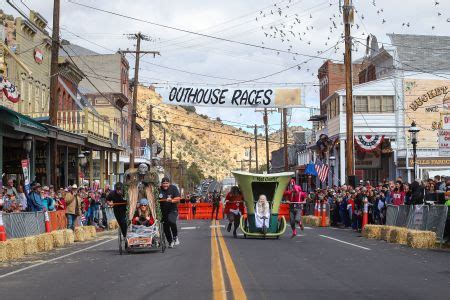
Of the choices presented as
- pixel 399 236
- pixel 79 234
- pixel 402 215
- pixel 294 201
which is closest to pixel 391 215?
pixel 402 215

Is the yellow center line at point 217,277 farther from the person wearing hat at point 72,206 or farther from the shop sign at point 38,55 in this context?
the shop sign at point 38,55

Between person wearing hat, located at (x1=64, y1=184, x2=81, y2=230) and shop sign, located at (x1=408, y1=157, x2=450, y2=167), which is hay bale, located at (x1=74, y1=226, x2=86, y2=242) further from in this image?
shop sign, located at (x1=408, y1=157, x2=450, y2=167)

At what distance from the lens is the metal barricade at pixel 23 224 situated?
63.6ft

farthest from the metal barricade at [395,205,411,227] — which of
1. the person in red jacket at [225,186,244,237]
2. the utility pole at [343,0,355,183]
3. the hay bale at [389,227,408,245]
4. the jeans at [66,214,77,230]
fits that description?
the jeans at [66,214,77,230]

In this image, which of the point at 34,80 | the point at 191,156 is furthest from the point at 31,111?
the point at 191,156

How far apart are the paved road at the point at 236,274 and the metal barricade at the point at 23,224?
1244mm

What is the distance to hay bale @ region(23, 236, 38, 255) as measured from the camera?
63.0 ft

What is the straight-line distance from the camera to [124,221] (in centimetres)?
1827

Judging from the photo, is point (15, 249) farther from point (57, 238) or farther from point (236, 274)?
point (236, 274)

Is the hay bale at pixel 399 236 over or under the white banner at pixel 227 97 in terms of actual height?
under

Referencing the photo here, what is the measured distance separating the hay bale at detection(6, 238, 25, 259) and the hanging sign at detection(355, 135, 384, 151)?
34931mm

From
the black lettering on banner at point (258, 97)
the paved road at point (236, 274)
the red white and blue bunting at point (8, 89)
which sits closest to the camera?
the paved road at point (236, 274)

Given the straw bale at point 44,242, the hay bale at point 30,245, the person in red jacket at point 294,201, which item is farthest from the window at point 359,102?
the hay bale at point 30,245

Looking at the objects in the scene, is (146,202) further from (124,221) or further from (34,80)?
(34,80)
